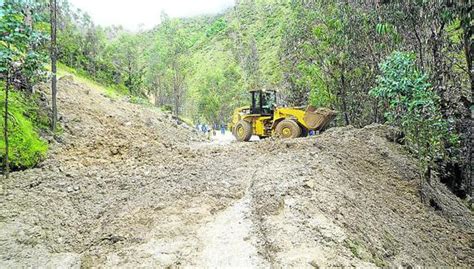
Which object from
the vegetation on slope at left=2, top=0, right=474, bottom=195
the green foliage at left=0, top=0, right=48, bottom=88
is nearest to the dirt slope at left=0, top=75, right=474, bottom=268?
the vegetation on slope at left=2, top=0, right=474, bottom=195

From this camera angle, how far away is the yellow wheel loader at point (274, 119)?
14.0 m

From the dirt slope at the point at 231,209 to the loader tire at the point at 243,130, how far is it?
4.75 metres

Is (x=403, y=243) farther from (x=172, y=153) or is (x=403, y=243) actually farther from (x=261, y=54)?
(x=261, y=54)

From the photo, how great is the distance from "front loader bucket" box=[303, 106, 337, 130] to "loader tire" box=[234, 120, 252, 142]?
2.63 metres

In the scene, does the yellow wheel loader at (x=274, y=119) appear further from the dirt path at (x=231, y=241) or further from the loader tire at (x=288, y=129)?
the dirt path at (x=231, y=241)

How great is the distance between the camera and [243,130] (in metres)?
16.0

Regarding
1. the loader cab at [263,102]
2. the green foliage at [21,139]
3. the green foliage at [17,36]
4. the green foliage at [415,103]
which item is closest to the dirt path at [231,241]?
the green foliage at [415,103]

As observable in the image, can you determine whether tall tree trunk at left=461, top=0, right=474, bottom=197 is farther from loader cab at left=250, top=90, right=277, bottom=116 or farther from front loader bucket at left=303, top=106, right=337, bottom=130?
loader cab at left=250, top=90, right=277, bottom=116

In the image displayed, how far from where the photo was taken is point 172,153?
1105 centimetres

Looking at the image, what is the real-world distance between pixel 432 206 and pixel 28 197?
323 inches

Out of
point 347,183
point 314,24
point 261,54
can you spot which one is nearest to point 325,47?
point 314,24

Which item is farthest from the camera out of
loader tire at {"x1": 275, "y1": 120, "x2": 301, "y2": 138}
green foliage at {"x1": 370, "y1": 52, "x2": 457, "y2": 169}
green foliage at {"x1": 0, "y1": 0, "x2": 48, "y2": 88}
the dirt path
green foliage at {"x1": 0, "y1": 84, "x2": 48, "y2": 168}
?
loader tire at {"x1": 275, "y1": 120, "x2": 301, "y2": 138}

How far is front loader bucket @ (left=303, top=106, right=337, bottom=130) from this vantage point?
13.9 meters

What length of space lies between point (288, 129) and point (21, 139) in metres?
8.47
